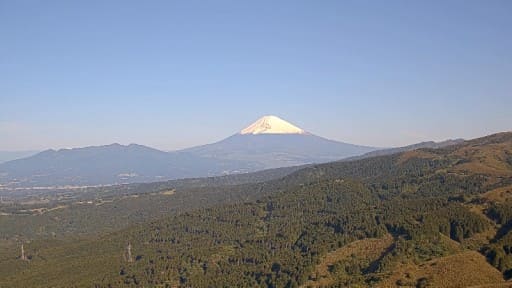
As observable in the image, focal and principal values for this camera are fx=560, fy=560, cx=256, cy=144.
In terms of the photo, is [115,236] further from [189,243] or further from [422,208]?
[422,208]

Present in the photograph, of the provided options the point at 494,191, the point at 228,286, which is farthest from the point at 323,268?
the point at 494,191

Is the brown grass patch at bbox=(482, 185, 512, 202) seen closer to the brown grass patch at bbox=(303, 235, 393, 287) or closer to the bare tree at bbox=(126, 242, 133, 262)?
the brown grass patch at bbox=(303, 235, 393, 287)

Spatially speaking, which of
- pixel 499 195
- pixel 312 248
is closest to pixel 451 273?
pixel 312 248

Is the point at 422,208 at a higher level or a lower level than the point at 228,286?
higher

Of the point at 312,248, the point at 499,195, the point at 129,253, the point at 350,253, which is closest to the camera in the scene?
the point at 350,253

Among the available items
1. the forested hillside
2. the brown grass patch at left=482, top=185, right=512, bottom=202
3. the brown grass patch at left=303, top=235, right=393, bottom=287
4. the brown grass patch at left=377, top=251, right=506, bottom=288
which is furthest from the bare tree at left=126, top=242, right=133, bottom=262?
the brown grass patch at left=482, top=185, right=512, bottom=202

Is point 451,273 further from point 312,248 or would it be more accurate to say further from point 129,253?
point 129,253

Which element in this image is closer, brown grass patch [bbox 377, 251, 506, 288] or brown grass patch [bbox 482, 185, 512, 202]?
brown grass patch [bbox 377, 251, 506, 288]

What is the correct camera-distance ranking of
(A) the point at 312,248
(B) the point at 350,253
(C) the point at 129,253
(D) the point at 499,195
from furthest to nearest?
(C) the point at 129,253, (D) the point at 499,195, (A) the point at 312,248, (B) the point at 350,253

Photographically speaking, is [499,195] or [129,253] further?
[129,253]
